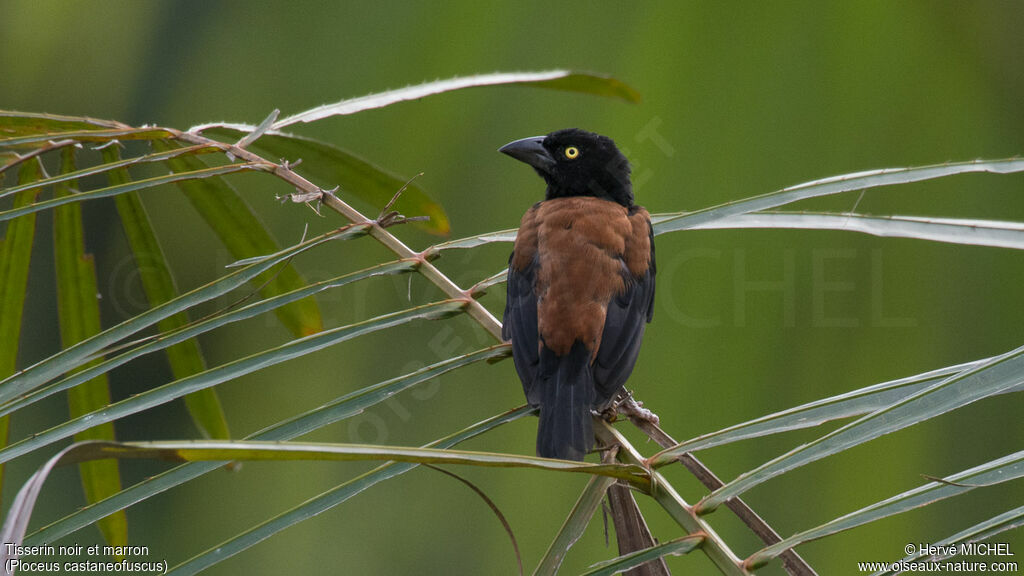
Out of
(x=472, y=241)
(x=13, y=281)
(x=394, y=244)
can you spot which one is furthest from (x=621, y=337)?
(x=13, y=281)

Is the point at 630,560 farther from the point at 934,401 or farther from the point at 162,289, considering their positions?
the point at 162,289

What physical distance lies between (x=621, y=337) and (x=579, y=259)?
0.76 ft

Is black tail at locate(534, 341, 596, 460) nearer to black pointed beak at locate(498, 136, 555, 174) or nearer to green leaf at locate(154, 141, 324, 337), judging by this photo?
green leaf at locate(154, 141, 324, 337)

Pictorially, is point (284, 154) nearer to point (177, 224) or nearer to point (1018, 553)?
point (177, 224)

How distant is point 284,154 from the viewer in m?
1.85

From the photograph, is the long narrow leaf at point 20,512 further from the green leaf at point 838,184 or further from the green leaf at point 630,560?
the green leaf at point 838,184

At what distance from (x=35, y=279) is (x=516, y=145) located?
10.6 feet

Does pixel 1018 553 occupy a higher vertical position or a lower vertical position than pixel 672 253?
lower

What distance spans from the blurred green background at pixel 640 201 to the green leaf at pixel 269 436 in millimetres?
1855

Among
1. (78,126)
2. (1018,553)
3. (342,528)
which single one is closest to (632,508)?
(78,126)

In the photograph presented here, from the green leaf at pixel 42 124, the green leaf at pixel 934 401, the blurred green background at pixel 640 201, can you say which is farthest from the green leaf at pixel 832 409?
the blurred green background at pixel 640 201

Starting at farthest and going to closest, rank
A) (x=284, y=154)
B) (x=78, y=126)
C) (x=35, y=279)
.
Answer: (x=35, y=279) → (x=284, y=154) → (x=78, y=126)

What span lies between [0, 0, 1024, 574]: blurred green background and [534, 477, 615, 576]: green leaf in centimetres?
189

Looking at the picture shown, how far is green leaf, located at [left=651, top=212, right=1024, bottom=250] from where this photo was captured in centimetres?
115
